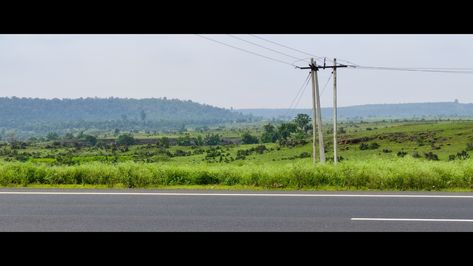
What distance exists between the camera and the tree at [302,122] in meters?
86.6

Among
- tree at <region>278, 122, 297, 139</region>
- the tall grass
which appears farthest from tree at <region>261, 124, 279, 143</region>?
the tall grass

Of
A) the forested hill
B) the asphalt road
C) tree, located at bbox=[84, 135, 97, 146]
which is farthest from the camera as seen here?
the forested hill

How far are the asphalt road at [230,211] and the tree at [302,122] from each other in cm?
7484

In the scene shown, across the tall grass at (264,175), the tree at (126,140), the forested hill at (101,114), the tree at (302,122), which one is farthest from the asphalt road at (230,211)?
the forested hill at (101,114)

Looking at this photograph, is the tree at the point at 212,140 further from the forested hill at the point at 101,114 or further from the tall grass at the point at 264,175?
the tall grass at the point at 264,175

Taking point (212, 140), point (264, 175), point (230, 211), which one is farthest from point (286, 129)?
point (230, 211)

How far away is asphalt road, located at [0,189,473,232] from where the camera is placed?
799cm

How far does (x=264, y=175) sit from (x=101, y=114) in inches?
5410

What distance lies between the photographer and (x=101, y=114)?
Answer: 145 metres

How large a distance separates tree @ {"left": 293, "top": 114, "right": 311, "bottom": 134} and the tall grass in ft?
238

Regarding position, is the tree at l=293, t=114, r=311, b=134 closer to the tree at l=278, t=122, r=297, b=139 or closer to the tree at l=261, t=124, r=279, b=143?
the tree at l=278, t=122, r=297, b=139

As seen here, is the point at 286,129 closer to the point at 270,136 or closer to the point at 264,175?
the point at 270,136

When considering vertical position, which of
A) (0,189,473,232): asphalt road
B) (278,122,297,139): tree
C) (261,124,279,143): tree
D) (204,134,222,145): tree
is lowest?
(204,134,222,145): tree
